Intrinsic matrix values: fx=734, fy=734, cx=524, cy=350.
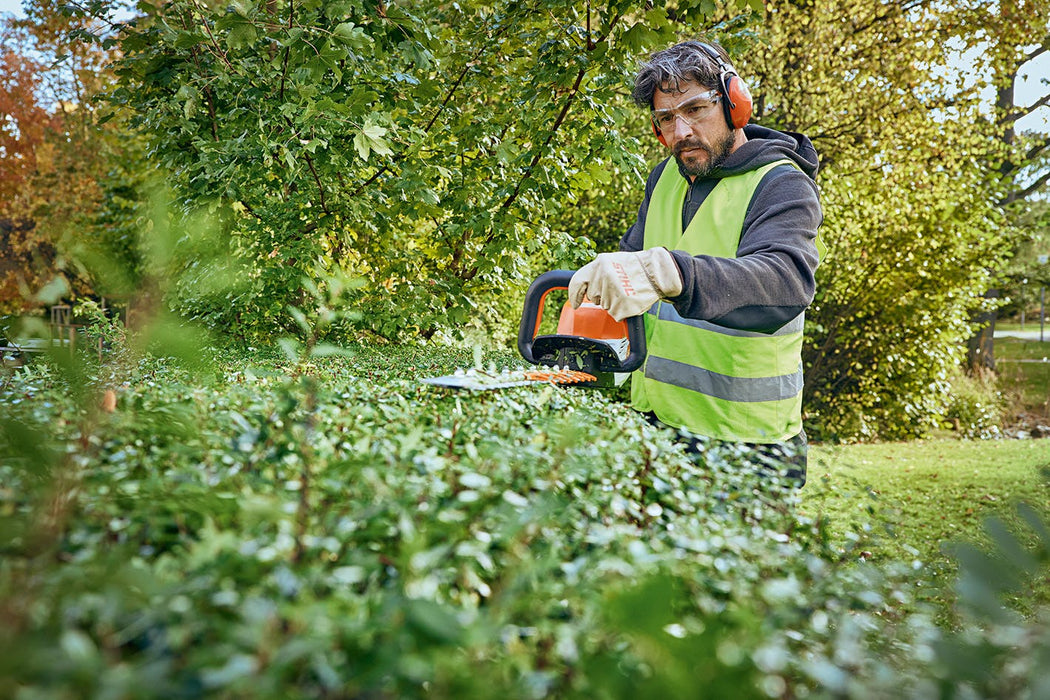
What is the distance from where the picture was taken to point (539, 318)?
2643 mm

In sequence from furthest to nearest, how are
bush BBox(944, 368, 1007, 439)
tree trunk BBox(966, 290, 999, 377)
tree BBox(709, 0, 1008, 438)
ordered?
tree trunk BBox(966, 290, 999, 377), bush BBox(944, 368, 1007, 439), tree BBox(709, 0, 1008, 438)

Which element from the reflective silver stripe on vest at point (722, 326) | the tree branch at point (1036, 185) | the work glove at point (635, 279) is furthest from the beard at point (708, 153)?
the tree branch at point (1036, 185)

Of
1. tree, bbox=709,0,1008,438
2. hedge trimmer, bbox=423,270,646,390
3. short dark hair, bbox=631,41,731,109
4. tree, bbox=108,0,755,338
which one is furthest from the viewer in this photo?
tree, bbox=709,0,1008,438

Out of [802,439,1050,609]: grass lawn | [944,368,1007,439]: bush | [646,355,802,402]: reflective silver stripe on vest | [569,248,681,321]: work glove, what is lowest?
[944,368,1007,439]: bush

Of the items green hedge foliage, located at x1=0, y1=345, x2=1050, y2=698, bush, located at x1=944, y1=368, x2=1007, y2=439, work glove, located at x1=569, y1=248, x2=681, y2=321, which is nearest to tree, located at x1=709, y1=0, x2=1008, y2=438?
bush, located at x1=944, y1=368, x2=1007, y2=439

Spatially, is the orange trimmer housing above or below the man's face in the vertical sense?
below

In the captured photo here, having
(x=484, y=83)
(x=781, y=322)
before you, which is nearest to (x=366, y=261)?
(x=484, y=83)

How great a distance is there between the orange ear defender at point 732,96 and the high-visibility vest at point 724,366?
0.68ft

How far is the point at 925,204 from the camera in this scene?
10.9m

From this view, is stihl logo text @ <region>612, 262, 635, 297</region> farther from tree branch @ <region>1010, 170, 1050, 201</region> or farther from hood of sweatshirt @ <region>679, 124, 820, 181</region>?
tree branch @ <region>1010, 170, 1050, 201</region>

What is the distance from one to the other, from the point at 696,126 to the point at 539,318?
939 mm

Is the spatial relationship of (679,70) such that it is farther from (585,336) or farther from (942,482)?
(942,482)

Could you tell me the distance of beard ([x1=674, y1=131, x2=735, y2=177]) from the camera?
2.77m

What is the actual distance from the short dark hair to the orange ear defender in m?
0.02
